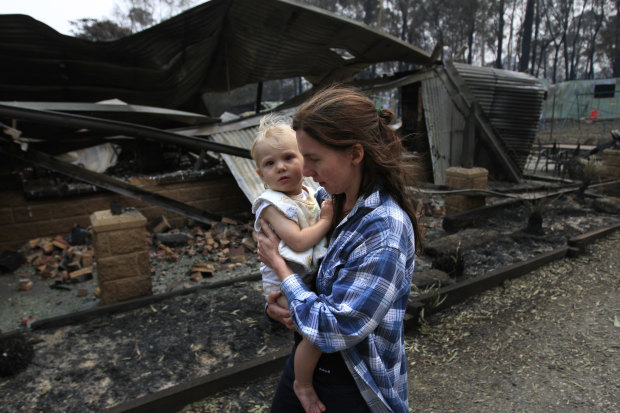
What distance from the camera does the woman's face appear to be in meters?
1.19

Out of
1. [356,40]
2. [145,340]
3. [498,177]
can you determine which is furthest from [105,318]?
[498,177]

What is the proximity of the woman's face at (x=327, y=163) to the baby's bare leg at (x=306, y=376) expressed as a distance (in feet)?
1.75

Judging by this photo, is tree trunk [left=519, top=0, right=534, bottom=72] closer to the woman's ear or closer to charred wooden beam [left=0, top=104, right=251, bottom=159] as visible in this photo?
charred wooden beam [left=0, top=104, right=251, bottom=159]

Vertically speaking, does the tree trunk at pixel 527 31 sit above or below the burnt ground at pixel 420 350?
above

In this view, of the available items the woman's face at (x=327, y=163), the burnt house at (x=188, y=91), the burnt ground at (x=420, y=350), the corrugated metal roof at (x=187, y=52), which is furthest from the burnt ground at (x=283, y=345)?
the corrugated metal roof at (x=187, y=52)

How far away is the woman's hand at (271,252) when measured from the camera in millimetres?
1371

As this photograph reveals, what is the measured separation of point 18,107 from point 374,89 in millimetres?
5773

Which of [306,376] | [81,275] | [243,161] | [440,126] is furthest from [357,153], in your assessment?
[440,126]

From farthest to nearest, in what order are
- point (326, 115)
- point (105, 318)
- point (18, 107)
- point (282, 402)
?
point (18, 107) → point (105, 318) → point (282, 402) → point (326, 115)

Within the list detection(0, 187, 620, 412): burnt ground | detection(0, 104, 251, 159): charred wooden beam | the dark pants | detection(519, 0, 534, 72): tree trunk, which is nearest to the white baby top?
the dark pants

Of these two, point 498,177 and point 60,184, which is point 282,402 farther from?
point 498,177

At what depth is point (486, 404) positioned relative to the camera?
2.73 meters

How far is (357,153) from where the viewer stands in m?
1.21

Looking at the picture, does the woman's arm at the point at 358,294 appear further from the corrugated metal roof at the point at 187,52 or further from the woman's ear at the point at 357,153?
the corrugated metal roof at the point at 187,52
